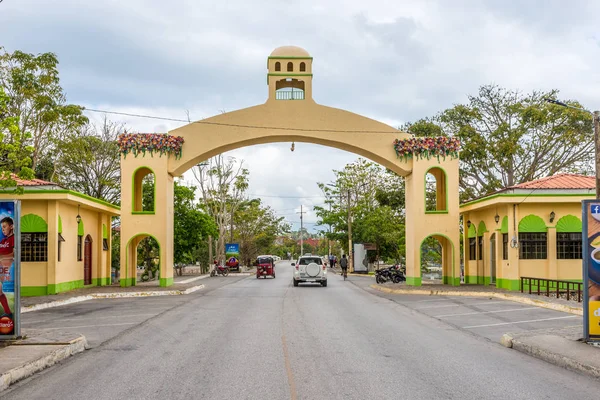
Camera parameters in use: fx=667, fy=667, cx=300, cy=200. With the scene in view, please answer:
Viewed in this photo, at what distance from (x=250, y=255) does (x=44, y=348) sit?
66.3 m

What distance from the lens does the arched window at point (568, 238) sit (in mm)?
29812

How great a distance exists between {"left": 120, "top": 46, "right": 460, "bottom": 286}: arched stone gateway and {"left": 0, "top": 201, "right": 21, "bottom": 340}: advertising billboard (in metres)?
19.2

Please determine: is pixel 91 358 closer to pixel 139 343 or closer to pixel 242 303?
pixel 139 343

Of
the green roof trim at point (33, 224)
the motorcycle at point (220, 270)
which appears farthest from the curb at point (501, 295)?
the motorcycle at point (220, 270)

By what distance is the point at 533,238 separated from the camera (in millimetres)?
29812

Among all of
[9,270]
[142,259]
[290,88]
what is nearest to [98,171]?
[142,259]

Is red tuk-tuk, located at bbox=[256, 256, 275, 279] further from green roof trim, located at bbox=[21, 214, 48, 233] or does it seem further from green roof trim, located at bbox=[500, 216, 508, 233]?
green roof trim, located at bbox=[21, 214, 48, 233]

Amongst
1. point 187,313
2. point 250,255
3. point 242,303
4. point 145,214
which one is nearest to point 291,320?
point 187,313

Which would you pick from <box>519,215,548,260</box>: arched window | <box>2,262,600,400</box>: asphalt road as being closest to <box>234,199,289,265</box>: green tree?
<box>519,215,548,260</box>: arched window

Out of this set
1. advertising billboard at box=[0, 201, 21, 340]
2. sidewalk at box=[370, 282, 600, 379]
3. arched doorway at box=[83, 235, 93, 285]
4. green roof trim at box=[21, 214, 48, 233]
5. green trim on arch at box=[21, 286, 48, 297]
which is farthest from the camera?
arched doorway at box=[83, 235, 93, 285]

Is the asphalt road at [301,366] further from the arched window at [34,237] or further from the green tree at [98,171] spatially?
the green tree at [98,171]

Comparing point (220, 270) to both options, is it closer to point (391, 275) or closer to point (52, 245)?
point (391, 275)

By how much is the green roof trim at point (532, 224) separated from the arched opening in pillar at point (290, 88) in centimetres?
1204

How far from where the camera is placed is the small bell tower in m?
32.9
